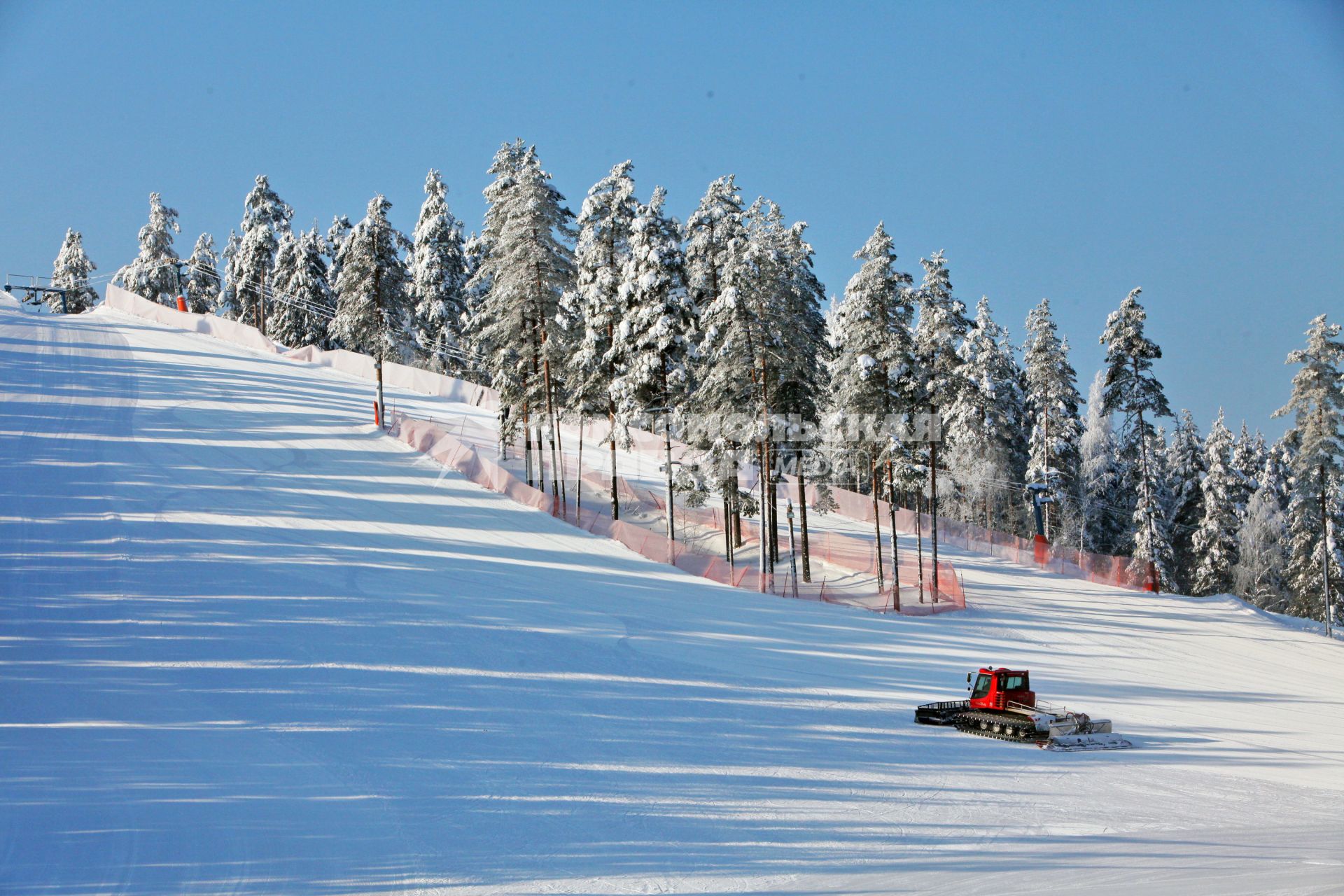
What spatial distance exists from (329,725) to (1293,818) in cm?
1533

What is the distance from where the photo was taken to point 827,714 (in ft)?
63.9

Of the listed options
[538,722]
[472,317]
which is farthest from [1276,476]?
[538,722]

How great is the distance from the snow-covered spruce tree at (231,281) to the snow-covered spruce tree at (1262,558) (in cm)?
7990

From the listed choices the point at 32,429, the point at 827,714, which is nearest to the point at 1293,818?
the point at 827,714

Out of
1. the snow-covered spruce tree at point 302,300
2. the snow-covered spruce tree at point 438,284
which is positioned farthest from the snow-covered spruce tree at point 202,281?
the snow-covered spruce tree at point 438,284

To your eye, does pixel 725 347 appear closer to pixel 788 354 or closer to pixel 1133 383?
pixel 788 354

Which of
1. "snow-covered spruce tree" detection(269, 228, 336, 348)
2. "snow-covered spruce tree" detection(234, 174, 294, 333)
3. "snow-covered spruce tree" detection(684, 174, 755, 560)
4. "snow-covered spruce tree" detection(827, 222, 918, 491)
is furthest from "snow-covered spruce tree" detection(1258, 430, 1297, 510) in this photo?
"snow-covered spruce tree" detection(234, 174, 294, 333)

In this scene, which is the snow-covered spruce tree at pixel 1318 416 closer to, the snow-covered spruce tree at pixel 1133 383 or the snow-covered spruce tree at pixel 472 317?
the snow-covered spruce tree at pixel 1133 383

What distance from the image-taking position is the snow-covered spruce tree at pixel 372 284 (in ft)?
156

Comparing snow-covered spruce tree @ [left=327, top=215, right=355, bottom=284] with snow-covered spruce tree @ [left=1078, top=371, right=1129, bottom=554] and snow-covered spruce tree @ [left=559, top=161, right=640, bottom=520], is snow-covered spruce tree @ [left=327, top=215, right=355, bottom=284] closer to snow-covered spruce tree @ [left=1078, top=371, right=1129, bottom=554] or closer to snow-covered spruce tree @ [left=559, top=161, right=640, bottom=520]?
snow-covered spruce tree @ [left=559, top=161, right=640, bottom=520]

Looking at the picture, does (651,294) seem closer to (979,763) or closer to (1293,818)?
(979,763)

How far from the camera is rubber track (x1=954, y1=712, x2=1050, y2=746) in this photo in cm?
1895

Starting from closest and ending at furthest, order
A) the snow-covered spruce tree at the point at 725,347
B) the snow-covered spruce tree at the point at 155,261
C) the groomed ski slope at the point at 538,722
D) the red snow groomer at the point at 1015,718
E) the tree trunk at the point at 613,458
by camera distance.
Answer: the groomed ski slope at the point at 538,722
the red snow groomer at the point at 1015,718
the snow-covered spruce tree at the point at 725,347
the tree trunk at the point at 613,458
the snow-covered spruce tree at the point at 155,261

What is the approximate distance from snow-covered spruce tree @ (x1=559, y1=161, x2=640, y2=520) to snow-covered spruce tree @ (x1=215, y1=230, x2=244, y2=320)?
5512 cm
